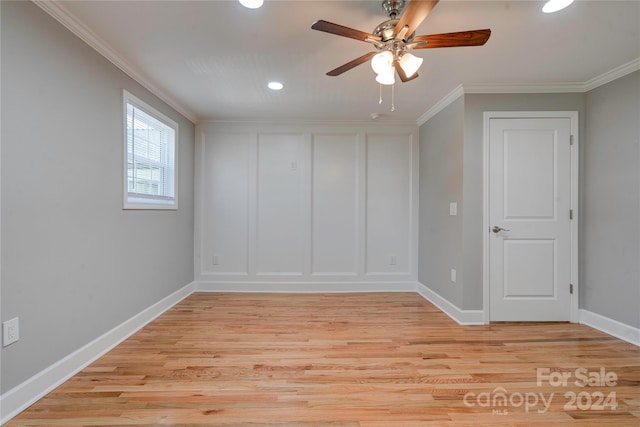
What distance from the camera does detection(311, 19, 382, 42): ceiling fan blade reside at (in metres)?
1.49

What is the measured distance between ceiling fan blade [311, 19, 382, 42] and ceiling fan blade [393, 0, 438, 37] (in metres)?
0.15

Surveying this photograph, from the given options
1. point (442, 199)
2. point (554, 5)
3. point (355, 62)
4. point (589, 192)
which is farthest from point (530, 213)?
point (355, 62)

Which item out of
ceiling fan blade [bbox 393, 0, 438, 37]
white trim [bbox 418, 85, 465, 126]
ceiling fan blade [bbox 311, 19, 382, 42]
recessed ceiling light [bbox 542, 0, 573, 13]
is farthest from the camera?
white trim [bbox 418, 85, 465, 126]

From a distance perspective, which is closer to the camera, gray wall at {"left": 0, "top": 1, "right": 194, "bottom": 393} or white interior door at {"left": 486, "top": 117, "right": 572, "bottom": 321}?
gray wall at {"left": 0, "top": 1, "right": 194, "bottom": 393}

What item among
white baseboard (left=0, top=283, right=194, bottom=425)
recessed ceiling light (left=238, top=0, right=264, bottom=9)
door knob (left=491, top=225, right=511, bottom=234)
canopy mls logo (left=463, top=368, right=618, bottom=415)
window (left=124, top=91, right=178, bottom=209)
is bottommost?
canopy mls logo (left=463, top=368, right=618, bottom=415)

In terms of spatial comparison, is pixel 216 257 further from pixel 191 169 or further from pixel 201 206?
pixel 191 169

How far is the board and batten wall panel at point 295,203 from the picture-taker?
4.12 m

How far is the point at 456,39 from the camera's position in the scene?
1.64 m

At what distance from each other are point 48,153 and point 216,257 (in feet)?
8.29

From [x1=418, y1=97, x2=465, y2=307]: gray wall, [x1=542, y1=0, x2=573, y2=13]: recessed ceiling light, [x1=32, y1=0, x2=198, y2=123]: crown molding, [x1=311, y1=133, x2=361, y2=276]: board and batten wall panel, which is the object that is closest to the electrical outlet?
[x1=32, y1=0, x2=198, y2=123]: crown molding

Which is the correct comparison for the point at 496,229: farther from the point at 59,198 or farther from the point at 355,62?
the point at 59,198

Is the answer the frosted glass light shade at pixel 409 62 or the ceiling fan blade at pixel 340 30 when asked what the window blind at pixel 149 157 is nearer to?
the ceiling fan blade at pixel 340 30

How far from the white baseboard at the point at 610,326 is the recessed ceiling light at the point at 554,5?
8.72 feet

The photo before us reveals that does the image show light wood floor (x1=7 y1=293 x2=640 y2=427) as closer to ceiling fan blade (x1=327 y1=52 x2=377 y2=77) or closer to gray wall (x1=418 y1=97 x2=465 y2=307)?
gray wall (x1=418 y1=97 x2=465 y2=307)
